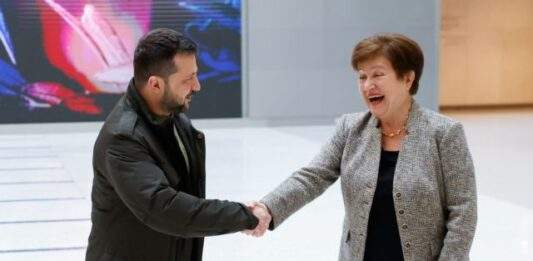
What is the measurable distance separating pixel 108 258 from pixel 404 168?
2.86 feet

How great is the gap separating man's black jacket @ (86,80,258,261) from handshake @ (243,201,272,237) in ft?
0.28

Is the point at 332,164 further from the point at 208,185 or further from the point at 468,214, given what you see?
the point at 208,185

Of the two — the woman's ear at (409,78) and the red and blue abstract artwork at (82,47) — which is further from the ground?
the woman's ear at (409,78)

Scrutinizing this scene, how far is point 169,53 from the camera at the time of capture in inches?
93.6

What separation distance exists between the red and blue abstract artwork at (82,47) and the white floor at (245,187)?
1.16 feet

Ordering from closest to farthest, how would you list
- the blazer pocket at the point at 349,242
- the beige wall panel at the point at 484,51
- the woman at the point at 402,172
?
1. the woman at the point at 402,172
2. the blazer pocket at the point at 349,242
3. the beige wall panel at the point at 484,51

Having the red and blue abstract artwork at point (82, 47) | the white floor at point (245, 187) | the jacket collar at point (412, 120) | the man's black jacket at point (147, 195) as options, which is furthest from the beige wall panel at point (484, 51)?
the man's black jacket at point (147, 195)

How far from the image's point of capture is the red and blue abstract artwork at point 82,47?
39.9 feet

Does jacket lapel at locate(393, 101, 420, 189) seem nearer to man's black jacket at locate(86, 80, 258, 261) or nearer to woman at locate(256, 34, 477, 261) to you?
woman at locate(256, 34, 477, 261)

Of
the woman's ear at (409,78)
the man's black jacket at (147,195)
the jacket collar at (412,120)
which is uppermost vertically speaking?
the woman's ear at (409,78)

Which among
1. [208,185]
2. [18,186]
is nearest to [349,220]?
[208,185]

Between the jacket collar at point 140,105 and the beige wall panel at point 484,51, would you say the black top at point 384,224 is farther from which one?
the beige wall panel at point 484,51

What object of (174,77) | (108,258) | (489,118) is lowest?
(489,118)

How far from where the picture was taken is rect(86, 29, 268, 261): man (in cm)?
232
